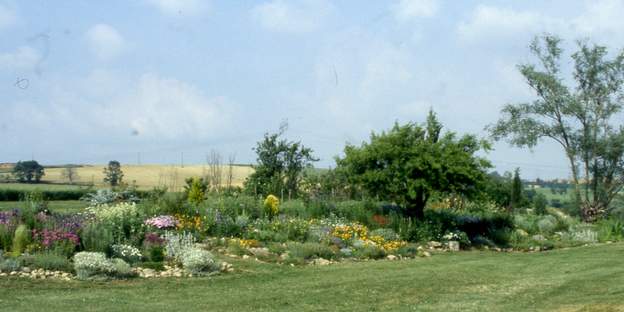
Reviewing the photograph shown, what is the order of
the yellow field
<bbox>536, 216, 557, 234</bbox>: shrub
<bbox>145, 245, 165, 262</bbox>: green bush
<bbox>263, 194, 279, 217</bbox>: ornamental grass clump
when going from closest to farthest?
<bbox>145, 245, 165, 262</bbox>: green bush
<bbox>263, 194, 279, 217</bbox>: ornamental grass clump
<bbox>536, 216, 557, 234</bbox>: shrub
the yellow field

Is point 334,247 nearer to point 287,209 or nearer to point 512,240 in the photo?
point 287,209

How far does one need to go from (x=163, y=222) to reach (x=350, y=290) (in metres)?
6.95

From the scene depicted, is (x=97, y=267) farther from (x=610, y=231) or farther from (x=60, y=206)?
(x=60, y=206)

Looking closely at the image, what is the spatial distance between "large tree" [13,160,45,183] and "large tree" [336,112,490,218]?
36051 mm

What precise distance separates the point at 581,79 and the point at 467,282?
25806 mm

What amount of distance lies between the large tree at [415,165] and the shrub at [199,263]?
29.7ft

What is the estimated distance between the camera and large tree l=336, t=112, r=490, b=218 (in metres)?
24.0

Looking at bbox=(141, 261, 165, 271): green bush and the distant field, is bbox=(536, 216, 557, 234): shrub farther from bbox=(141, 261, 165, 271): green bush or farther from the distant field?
the distant field

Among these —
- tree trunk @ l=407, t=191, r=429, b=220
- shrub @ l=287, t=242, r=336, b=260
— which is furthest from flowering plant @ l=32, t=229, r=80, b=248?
tree trunk @ l=407, t=191, r=429, b=220

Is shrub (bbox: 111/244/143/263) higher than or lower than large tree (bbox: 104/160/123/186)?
lower

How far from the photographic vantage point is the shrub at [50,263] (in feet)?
49.1

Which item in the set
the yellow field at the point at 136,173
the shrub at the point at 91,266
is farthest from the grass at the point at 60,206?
the yellow field at the point at 136,173

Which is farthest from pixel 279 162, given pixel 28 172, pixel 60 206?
pixel 28 172

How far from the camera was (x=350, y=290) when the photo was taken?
14086mm
